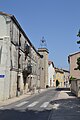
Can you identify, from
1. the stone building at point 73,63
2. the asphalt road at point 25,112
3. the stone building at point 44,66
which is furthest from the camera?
the stone building at point 44,66

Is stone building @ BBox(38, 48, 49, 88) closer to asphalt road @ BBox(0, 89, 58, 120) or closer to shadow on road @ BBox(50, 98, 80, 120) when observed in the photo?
asphalt road @ BBox(0, 89, 58, 120)

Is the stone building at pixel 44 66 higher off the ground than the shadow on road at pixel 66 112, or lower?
higher

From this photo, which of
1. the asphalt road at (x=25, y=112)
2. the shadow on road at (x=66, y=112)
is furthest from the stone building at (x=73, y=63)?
the shadow on road at (x=66, y=112)

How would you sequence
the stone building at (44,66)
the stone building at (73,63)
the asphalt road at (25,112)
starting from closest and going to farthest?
the asphalt road at (25,112)
the stone building at (73,63)
the stone building at (44,66)

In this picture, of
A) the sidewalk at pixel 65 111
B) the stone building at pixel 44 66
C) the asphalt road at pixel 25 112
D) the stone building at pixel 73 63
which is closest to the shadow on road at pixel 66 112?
the sidewalk at pixel 65 111

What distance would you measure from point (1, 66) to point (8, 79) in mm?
1522

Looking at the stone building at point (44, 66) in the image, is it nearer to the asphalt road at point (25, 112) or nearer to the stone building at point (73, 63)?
the stone building at point (73, 63)

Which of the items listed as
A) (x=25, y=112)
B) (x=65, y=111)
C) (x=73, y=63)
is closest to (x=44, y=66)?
(x=73, y=63)

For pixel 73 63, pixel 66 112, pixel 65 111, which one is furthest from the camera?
pixel 73 63

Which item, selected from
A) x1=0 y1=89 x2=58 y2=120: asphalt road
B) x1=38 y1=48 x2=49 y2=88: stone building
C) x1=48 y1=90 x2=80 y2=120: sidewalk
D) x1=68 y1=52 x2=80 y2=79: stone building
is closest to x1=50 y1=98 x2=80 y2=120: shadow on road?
x1=48 y1=90 x2=80 y2=120: sidewalk

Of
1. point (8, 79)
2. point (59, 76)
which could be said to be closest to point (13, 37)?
point (8, 79)

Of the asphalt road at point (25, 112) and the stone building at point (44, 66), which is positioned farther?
the stone building at point (44, 66)

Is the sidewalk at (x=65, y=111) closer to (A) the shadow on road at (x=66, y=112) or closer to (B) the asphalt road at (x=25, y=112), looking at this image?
(A) the shadow on road at (x=66, y=112)

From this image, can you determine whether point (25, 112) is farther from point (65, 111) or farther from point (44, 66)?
point (44, 66)
